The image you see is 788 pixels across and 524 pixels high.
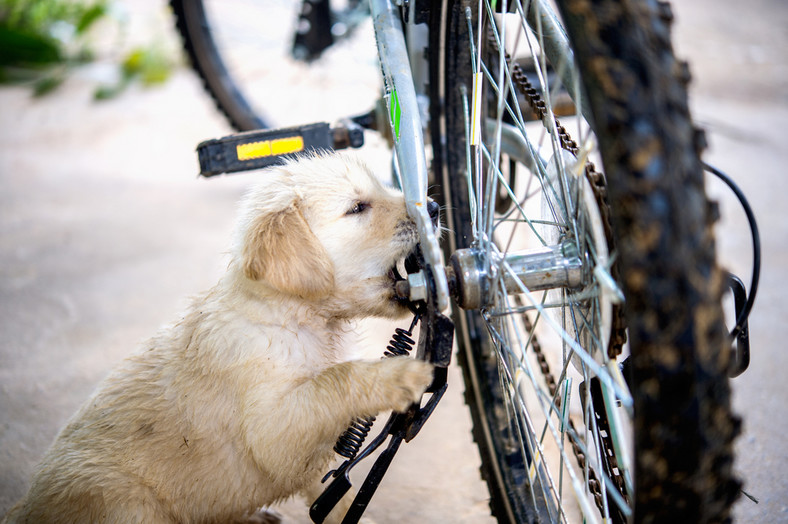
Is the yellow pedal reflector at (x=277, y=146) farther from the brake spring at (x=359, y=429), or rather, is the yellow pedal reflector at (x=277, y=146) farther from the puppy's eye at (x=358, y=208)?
the brake spring at (x=359, y=429)

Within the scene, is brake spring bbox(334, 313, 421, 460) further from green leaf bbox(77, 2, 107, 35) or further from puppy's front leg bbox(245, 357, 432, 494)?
green leaf bbox(77, 2, 107, 35)

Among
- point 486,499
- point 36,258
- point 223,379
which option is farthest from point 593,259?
point 36,258

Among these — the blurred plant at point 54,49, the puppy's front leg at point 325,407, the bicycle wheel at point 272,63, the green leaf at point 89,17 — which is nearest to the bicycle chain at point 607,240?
the puppy's front leg at point 325,407

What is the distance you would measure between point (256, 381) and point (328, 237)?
0.44 metres

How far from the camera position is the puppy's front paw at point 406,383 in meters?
1.41

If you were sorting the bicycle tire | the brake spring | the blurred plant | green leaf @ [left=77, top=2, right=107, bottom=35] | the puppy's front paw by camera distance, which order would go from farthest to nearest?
green leaf @ [left=77, top=2, right=107, bottom=35] < the blurred plant < the bicycle tire < the brake spring < the puppy's front paw

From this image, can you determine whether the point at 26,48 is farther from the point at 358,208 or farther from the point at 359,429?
the point at 359,429

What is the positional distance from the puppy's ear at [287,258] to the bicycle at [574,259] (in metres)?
0.27

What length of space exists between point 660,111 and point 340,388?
93 cm

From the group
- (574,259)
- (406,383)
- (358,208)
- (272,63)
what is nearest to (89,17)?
(272,63)

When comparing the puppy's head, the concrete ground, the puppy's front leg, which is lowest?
the concrete ground

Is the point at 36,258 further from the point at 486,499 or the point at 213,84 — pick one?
the point at 486,499

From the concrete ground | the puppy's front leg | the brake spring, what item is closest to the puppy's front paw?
the puppy's front leg

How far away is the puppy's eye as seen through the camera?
182 centimetres
